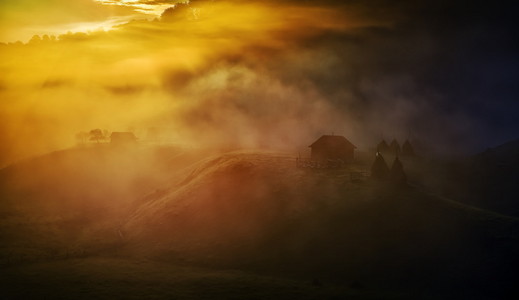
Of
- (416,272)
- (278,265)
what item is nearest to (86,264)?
(278,265)

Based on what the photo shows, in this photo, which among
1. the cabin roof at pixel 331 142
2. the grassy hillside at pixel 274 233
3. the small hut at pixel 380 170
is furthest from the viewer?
the cabin roof at pixel 331 142

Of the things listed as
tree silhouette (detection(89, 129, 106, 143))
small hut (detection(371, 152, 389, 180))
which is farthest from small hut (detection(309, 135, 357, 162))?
tree silhouette (detection(89, 129, 106, 143))

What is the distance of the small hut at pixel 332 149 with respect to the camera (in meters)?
85.1

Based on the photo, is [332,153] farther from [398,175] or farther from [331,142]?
[398,175]

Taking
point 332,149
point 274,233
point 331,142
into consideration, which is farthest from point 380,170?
point 274,233

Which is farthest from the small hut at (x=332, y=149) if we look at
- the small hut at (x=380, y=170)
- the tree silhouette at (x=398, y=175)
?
the tree silhouette at (x=398, y=175)

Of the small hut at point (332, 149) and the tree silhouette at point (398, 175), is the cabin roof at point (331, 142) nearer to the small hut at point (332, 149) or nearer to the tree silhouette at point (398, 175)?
the small hut at point (332, 149)

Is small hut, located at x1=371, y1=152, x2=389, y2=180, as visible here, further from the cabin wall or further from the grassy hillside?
the cabin wall

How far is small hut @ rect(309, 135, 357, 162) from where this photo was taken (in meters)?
85.1

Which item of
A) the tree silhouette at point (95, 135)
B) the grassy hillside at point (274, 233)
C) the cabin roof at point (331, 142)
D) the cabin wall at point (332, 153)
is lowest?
the grassy hillside at point (274, 233)

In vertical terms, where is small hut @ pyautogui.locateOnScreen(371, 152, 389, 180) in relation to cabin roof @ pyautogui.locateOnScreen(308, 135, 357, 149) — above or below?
below

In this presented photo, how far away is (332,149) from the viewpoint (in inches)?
3351

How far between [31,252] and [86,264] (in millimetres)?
13276

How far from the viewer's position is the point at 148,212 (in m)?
74.7
